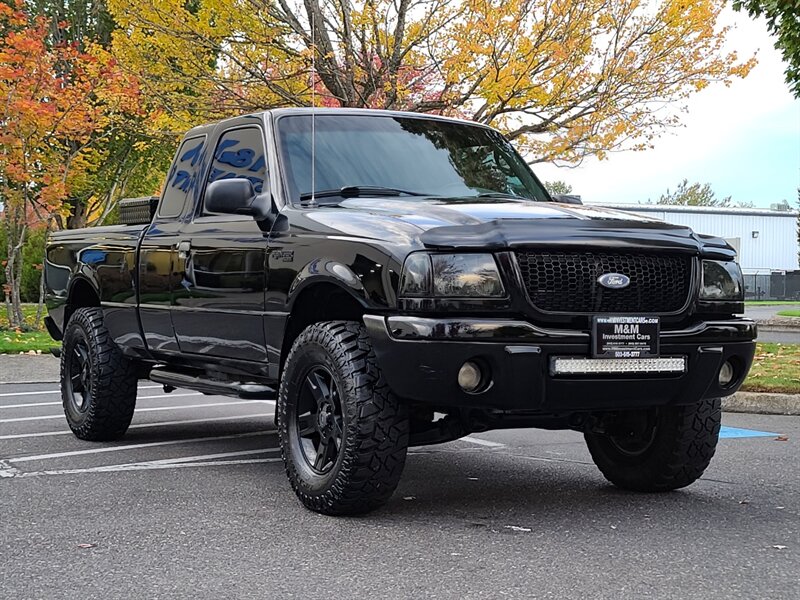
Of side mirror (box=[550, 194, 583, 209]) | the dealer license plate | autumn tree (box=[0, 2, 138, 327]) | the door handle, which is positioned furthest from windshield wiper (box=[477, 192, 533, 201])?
autumn tree (box=[0, 2, 138, 327])

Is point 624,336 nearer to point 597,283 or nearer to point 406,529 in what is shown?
point 597,283

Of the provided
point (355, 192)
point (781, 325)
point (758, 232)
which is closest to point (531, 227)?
point (355, 192)

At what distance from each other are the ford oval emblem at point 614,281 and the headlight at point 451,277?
477mm

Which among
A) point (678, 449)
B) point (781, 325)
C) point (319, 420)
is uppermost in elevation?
point (319, 420)

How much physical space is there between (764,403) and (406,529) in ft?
20.2

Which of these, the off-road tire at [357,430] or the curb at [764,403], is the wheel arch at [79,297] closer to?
the off-road tire at [357,430]

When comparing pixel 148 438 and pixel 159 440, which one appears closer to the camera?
pixel 159 440

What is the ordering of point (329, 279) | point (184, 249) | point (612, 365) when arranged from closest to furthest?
point (612, 365) < point (329, 279) < point (184, 249)

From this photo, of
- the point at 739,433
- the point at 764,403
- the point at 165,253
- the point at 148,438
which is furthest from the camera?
the point at 764,403

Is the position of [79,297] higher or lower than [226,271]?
lower

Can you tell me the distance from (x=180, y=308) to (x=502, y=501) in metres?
2.32

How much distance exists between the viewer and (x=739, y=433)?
881cm

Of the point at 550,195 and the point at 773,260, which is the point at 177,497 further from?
the point at 773,260

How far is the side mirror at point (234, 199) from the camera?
19.5ft
